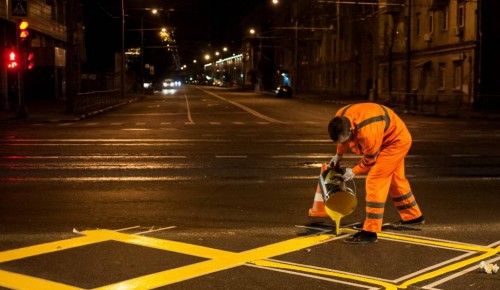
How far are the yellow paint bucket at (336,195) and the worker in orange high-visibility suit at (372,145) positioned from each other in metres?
0.10

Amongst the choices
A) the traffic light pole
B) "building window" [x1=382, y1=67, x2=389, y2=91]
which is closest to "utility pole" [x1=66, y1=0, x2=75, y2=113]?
the traffic light pole

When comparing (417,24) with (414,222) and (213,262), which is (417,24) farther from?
(213,262)

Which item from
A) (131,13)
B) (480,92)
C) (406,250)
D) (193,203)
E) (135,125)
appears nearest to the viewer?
(406,250)

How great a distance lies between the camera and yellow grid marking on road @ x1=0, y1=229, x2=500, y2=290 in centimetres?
561

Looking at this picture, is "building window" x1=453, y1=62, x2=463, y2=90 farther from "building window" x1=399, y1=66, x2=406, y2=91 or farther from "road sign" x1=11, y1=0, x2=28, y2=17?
"road sign" x1=11, y1=0, x2=28, y2=17

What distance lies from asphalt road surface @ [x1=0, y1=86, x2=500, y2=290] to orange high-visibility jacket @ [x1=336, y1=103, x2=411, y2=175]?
97cm

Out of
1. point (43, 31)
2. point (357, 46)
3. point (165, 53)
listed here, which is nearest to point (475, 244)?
point (43, 31)

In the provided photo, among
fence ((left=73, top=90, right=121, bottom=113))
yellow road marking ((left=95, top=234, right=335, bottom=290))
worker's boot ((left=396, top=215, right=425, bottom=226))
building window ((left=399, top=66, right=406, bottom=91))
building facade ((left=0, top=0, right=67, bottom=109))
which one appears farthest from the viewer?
building window ((left=399, top=66, right=406, bottom=91))

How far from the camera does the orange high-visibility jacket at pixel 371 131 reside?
271 inches

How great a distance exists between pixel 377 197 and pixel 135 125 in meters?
20.9

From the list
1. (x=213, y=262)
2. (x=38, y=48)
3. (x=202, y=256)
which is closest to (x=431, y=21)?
(x=38, y=48)

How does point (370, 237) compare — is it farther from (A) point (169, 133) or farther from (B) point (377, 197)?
(A) point (169, 133)

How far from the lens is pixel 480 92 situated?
39.5 meters

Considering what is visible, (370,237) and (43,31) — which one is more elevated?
(43,31)
